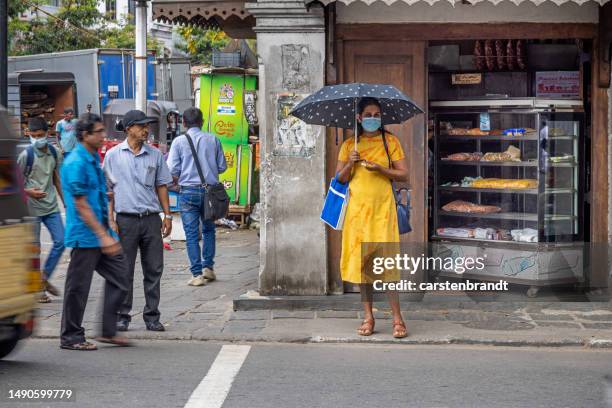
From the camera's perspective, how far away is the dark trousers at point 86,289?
7.70m

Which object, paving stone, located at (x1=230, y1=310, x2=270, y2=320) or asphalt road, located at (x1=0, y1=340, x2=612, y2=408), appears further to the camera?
paving stone, located at (x1=230, y1=310, x2=270, y2=320)

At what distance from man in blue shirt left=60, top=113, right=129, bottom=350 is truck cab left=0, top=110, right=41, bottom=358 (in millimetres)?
670

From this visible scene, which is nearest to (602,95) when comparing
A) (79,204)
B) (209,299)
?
(209,299)

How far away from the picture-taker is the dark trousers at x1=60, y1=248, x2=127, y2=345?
303 inches

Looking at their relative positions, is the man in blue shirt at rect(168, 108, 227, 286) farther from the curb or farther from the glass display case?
the curb

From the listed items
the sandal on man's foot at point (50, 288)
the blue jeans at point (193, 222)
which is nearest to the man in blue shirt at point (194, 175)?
the blue jeans at point (193, 222)

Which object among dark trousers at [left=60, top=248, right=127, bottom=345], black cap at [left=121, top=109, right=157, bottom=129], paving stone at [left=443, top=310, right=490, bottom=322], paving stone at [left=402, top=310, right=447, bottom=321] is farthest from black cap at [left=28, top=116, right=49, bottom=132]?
paving stone at [left=443, top=310, right=490, bottom=322]

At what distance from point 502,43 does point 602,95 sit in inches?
52.6

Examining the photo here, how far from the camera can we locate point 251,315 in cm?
948

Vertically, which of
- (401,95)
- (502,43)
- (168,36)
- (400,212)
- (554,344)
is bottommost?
(554,344)

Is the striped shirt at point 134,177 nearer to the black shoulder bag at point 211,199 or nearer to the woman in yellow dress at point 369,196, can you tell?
the woman in yellow dress at point 369,196

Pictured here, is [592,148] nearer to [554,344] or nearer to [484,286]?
[484,286]

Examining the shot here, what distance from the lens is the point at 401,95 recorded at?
328 inches

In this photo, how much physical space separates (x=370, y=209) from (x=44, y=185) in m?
3.76
